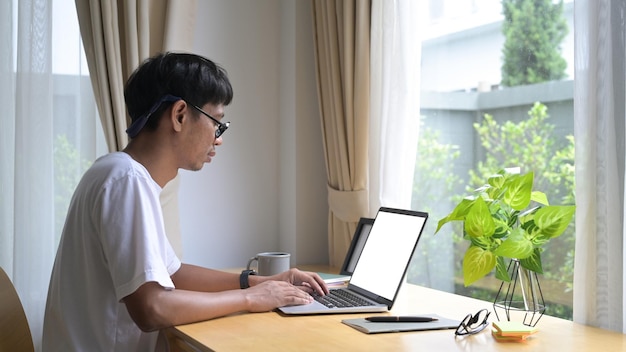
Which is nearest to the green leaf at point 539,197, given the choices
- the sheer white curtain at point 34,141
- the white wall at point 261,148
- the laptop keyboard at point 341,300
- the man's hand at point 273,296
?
the laptop keyboard at point 341,300

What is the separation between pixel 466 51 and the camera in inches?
93.5

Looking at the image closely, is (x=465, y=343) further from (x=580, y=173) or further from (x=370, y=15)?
(x=370, y=15)

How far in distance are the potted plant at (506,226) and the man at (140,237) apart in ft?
1.50

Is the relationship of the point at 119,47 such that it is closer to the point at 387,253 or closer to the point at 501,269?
the point at 387,253

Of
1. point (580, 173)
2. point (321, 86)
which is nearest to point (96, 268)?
point (580, 173)

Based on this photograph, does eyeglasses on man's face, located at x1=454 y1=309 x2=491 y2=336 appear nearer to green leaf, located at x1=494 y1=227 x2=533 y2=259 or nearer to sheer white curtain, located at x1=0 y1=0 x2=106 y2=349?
green leaf, located at x1=494 y1=227 x2=533 y2=259

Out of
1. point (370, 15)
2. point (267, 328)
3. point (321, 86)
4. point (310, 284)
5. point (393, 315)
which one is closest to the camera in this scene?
point (267, 328)

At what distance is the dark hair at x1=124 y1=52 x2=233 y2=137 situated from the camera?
1.79 metres

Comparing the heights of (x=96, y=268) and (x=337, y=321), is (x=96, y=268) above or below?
above

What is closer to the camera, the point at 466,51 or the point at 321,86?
the point at 466,51

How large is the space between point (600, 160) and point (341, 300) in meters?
0.72

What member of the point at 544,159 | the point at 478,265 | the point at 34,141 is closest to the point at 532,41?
the point at 544,159

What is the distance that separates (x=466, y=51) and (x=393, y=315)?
3.18ft

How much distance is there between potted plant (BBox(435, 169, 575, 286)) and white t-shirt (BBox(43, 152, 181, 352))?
2.22 ft
